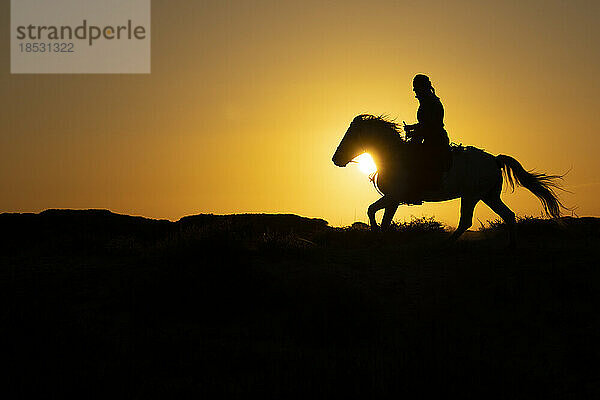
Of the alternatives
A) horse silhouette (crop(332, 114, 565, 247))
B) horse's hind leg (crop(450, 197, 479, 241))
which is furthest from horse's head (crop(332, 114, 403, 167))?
horse's hind leg (crop(450, 197, 479, 241))

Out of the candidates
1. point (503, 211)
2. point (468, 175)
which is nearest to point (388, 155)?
point (468, 175)

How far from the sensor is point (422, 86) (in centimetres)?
1292

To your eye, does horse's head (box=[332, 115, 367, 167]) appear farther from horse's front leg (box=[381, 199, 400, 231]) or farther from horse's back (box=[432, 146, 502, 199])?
horse's back (box=[432, 146, 502, 199])

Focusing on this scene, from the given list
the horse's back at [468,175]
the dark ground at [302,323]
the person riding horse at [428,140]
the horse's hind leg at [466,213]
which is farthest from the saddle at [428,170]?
the dark ground at [302,323]

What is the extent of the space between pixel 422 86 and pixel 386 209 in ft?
8.41

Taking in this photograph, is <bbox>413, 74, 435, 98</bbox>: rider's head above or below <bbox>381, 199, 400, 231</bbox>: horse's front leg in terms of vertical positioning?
above

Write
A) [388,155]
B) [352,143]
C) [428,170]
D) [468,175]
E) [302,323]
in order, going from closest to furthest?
[302,323] → [428,170] → [468,175] → [388,155] → [352,143]

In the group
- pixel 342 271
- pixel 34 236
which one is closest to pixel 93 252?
pixel 34 236

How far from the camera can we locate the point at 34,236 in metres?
16.1

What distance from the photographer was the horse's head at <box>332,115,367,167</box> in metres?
13.5

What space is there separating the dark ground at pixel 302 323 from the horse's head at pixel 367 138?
2.23m

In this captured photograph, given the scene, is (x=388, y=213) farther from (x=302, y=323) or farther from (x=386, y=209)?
(x=302, y=323)

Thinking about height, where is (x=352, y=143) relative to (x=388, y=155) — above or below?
above

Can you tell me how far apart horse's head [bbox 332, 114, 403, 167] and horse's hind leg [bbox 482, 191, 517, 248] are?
2179 mm
